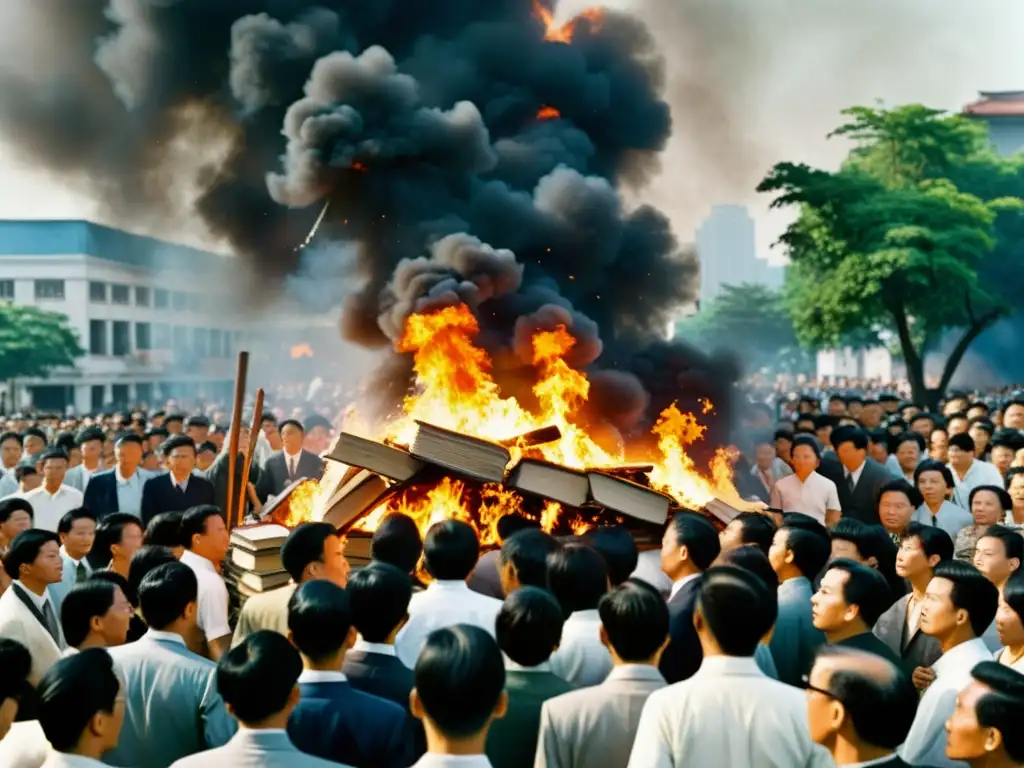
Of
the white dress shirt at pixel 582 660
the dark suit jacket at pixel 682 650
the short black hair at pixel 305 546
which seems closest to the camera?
the white dress shirt at pixel 582 660

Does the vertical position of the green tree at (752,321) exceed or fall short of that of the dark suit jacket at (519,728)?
it exceeds it

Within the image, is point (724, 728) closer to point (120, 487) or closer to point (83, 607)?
point (83, 607)

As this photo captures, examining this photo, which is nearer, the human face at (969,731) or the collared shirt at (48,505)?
the human face at (969,731)

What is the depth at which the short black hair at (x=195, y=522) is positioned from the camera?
6633mm

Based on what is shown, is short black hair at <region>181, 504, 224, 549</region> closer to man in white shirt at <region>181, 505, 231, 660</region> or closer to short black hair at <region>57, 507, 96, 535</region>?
man in white shirt at <region>181, 505, 231, 660</region>

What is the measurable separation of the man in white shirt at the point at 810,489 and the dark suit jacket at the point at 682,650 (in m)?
4.70

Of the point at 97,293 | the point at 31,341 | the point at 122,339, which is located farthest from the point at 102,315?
the point at 31,341

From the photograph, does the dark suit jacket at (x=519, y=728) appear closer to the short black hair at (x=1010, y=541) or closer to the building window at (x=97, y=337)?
the short black hair at (x=1010, y=541)

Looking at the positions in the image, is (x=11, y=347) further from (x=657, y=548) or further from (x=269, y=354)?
(x=657, y=548)

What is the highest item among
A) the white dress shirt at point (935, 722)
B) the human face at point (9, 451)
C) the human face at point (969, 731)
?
the human face at point (9, 451)

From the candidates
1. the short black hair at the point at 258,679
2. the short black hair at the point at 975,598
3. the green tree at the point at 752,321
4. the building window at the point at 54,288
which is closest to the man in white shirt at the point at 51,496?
the short black hair at the point at 258,679

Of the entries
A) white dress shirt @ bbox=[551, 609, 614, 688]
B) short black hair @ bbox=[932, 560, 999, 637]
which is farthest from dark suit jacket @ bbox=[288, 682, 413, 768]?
short black hair @ bbox=[932, 560, 999, 637]

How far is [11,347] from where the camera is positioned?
2109 inches

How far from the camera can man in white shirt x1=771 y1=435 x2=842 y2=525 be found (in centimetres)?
964
